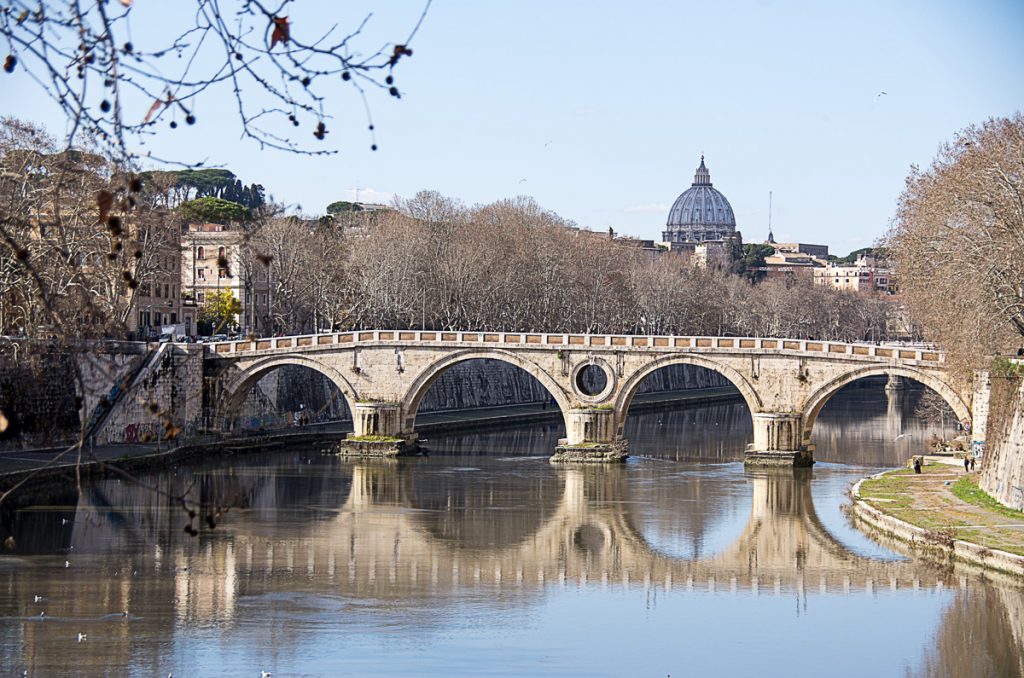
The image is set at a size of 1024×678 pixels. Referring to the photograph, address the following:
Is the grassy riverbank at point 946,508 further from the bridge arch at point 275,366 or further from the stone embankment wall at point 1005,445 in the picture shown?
the bridge arch at point 275,366

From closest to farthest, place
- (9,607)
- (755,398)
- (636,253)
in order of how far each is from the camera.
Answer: (9,607), (755,398), (636,253)

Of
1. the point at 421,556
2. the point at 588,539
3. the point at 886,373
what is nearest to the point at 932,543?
the point at 588,539

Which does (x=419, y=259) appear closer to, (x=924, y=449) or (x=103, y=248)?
(x=924, y=449)

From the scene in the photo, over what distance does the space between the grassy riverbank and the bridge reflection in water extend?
1.28 m

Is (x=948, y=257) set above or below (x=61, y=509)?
above

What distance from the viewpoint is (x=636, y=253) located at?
359 feet

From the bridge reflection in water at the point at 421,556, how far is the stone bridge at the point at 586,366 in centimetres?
410

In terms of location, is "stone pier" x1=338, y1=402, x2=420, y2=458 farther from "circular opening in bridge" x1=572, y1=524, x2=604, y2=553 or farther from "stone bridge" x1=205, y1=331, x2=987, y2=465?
"circular opening in bridge" x1=572, y1=524, x2=604, y2=553

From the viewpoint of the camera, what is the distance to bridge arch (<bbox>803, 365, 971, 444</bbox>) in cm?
5219

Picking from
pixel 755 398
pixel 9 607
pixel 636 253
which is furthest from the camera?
pixel 636 253

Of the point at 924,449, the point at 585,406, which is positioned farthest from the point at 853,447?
the point at 585,406

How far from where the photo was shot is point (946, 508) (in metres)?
→ 39.3

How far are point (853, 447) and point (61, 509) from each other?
33971mm

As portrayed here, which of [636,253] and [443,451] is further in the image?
[636,253]
